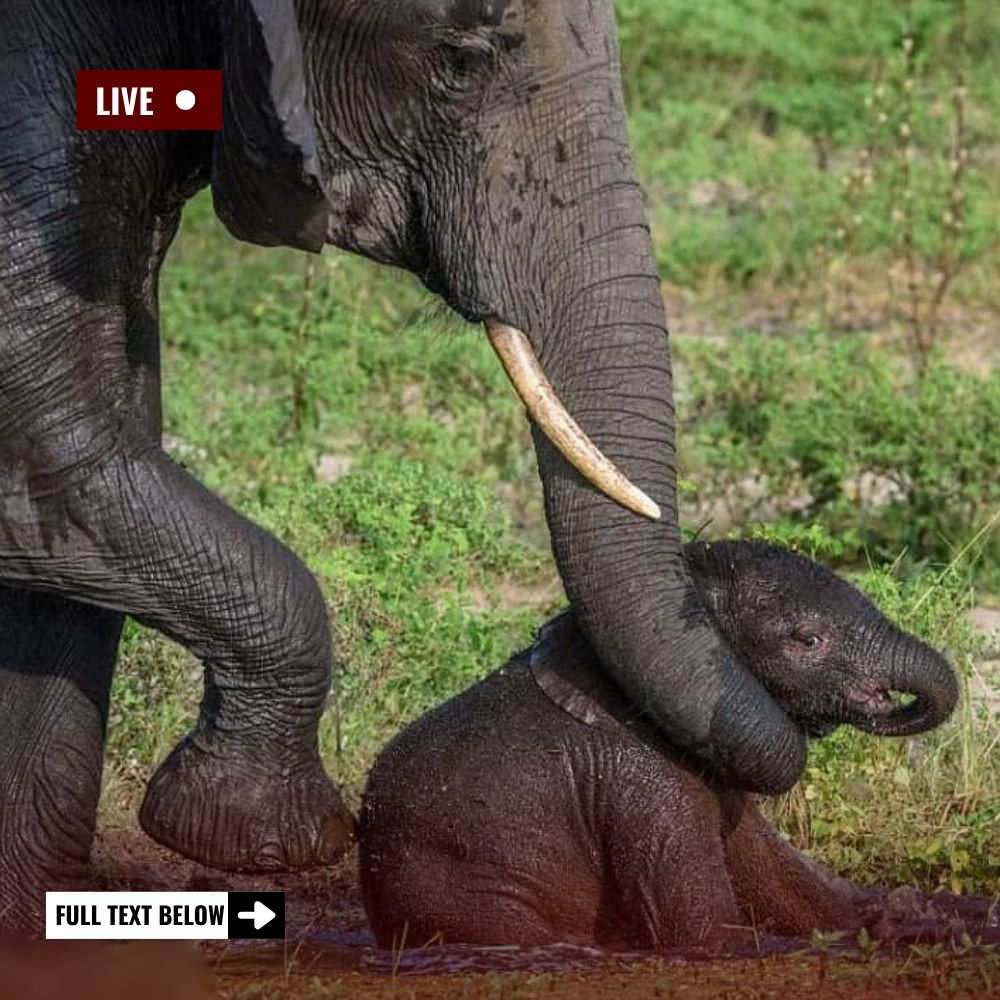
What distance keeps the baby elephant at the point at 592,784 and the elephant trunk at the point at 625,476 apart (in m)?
0.36

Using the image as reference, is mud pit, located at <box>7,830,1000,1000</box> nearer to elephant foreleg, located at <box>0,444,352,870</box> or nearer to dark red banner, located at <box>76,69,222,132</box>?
elephant foreleg, located at <box>0,444,352,870</box>

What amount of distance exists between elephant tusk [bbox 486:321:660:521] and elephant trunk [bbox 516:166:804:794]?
0.01 meters

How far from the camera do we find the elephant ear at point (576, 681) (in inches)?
201

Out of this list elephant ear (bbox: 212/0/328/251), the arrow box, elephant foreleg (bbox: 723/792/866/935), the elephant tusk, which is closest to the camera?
elephant ear (bbox: 212/0/328/251)

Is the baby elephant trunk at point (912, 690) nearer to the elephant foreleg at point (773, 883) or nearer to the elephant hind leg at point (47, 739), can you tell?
the elephant foreleg at point (773, 883)

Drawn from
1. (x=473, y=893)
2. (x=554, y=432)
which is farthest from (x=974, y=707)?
(x=554, y=432)

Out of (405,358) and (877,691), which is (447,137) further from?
(405,358)

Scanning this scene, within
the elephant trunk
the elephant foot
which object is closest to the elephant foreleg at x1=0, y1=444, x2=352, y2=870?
the elephant foot

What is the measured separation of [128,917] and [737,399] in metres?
3.87

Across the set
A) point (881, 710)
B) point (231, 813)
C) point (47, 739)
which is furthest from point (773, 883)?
point (47, 739)

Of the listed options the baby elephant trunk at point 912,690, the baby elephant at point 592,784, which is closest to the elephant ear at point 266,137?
the baby elephant at point 592,784

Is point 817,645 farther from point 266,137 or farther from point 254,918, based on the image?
point 266,137

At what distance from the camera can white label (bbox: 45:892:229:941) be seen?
5.04 meters

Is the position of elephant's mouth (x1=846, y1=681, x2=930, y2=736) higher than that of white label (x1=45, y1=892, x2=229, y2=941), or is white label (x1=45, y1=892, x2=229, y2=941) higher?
elephant's mouth (x1=846, y1=681, x2=930, y2=736)
